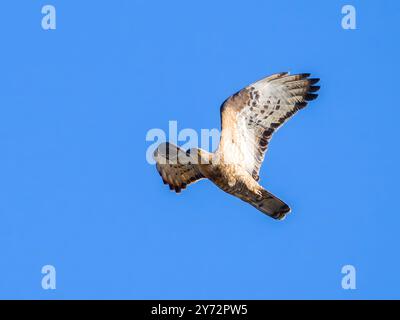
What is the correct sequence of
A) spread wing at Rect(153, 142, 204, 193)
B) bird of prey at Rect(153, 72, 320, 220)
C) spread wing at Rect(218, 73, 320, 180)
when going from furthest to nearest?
spread wing at Rect(153, 142, 204, 193)
spread wing at Rect(218, 73, 320, 180)
bird of prey at Rect(153, 72, 320, 220)

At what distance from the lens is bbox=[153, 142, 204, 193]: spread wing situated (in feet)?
50.7

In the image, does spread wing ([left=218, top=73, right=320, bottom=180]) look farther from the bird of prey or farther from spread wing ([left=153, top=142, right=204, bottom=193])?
spread wing ([left=153, top=142, right=204, bottom=193])

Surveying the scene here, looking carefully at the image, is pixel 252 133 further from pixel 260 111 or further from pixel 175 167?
pixel 175 167

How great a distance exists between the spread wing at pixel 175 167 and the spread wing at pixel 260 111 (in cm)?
78

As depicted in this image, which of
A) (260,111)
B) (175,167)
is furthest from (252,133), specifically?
(175,167)

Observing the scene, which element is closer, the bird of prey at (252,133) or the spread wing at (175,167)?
the bird of prey at (252,133)

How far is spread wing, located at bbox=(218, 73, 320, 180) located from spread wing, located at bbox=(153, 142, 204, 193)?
30.6 inches

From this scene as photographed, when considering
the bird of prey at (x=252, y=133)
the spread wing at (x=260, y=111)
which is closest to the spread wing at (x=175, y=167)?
the bird of prey at (x=252, y=133)

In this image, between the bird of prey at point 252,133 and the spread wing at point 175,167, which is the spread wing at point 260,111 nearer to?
the bird of prey at point 252,133

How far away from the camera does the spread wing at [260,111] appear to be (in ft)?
49.8

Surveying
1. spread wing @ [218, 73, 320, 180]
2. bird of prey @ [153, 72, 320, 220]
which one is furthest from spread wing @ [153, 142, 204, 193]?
spread wing @ [218, 73, 320, 180]

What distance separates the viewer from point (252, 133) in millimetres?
15367
